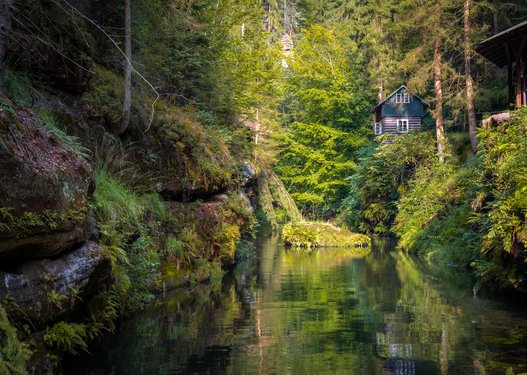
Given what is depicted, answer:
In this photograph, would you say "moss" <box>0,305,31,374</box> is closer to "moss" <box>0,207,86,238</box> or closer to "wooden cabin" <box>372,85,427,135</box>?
"moss" <box>0,207,86,238</box>

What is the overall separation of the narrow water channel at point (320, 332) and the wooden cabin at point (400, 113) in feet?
93.1

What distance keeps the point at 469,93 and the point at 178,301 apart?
2069 centimetres

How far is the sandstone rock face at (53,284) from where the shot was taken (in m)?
6.87

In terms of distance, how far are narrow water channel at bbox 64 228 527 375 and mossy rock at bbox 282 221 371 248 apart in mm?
15344

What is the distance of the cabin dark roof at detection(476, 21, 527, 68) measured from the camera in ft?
57.8

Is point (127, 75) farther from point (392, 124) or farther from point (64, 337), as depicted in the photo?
point (392, 124)

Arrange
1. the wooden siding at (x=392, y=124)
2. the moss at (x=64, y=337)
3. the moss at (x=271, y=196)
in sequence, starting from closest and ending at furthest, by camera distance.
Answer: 1. the moss at (x=64, y=337)
2. the moss at (x=271, y=196)
3. the wooden siding at (x=392, y=124)

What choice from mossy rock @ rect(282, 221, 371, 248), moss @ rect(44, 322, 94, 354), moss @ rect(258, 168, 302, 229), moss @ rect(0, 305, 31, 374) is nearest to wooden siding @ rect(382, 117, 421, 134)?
mossy rock @ rect(282, 221, 371, 248)

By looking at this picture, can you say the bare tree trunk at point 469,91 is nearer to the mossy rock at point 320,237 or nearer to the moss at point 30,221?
the mossy rock at point 320,237

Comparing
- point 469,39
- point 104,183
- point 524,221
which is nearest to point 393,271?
point 524,221

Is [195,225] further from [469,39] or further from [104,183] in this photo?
[469,39]

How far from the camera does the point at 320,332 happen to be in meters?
10.1

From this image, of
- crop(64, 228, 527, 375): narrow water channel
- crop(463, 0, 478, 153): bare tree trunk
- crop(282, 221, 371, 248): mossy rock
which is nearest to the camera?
crop(64, 228, 527, 375): narrow water channel

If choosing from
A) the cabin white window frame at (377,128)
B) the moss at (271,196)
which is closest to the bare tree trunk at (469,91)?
the moss at (271,196)
